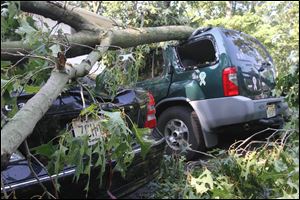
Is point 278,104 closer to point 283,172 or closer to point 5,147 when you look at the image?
point 283,172

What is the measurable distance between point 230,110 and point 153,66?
155cm

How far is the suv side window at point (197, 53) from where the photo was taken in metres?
5.77

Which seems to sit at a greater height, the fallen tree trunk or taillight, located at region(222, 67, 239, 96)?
the fallen tree trunk

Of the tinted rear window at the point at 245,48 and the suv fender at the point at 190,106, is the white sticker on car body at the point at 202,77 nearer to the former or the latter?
the suv fender at the point at 190,106

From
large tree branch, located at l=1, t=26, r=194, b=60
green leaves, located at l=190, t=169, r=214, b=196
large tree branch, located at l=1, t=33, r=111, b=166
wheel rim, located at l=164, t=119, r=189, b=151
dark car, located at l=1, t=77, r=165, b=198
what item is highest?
large tree branch, located at l=1, t=26, r=194, b=60

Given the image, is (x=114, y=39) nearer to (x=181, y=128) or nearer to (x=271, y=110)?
(x=181, y=128)

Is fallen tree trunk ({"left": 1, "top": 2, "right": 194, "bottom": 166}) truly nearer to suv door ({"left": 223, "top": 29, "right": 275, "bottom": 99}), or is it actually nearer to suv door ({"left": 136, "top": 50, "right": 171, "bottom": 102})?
suv door ({"left": 136, "top": 50, "right": 171, "bottom": 102})

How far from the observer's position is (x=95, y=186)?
3016mm

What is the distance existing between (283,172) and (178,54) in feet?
11.9

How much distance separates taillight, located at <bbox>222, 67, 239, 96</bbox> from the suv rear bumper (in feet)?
0.25

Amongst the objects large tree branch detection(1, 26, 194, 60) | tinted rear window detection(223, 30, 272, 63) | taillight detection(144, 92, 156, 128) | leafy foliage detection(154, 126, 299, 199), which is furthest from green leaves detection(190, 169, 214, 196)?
tinted rear window detection(223, 30, 272, 63)

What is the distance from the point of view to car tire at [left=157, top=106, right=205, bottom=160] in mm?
5493

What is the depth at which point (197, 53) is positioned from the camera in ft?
19.8

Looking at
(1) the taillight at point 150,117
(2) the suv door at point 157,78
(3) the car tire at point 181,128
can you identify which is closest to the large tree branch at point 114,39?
(2) the suv door at point 157,78
